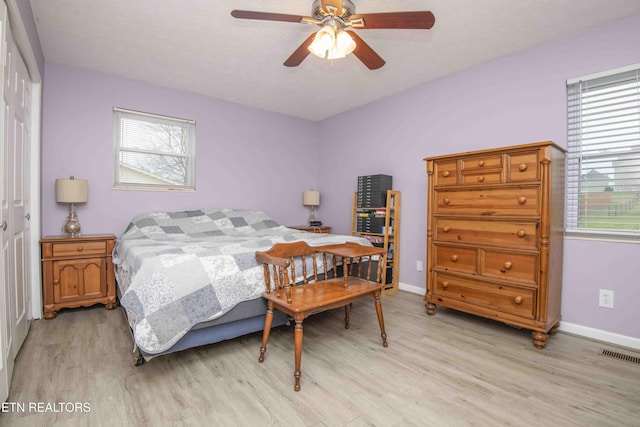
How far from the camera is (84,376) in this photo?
1819mm

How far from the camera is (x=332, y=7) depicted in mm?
1868

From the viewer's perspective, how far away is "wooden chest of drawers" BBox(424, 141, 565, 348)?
88.4 inches

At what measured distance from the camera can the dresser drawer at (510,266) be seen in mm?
2283

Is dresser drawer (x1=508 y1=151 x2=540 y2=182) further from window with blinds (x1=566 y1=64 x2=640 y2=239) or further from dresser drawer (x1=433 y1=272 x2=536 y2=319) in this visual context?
dresser drawer (x1=433 y1=272 x2=536 y2=319)

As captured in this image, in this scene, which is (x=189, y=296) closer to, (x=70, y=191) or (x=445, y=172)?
(x=70, y=191)

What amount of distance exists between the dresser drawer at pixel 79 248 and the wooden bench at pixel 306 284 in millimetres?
1851

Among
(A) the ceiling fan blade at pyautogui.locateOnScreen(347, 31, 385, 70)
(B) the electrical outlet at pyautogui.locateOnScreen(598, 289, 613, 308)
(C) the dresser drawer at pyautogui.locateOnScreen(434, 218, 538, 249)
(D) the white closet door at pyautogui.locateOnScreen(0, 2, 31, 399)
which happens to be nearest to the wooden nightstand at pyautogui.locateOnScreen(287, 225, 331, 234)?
(C) the dresser drawer at pyautogui.locateOnScreen(434, 218, 538, 249)

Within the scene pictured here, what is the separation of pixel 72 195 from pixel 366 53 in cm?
294

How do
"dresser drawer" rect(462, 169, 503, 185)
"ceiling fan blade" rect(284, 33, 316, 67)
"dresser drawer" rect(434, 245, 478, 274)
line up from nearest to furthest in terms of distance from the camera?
"ceiling fan blade" rect(284, 33, 316, 67), "dresser drawer" rect(462, 169, 503, 185), "dresser drawer" rect(434, 245, 478, 274)

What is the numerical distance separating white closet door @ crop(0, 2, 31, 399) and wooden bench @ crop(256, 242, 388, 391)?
1.32 metres

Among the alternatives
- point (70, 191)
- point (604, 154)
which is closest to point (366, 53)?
point (604, 154)

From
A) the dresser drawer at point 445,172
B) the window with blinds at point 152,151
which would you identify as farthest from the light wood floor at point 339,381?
the window with blinds at point 152,151

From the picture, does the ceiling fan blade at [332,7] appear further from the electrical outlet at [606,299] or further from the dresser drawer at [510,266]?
the electrical outlet at [606,299]

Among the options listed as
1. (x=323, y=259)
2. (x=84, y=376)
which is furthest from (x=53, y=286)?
(x=323, y=259)
